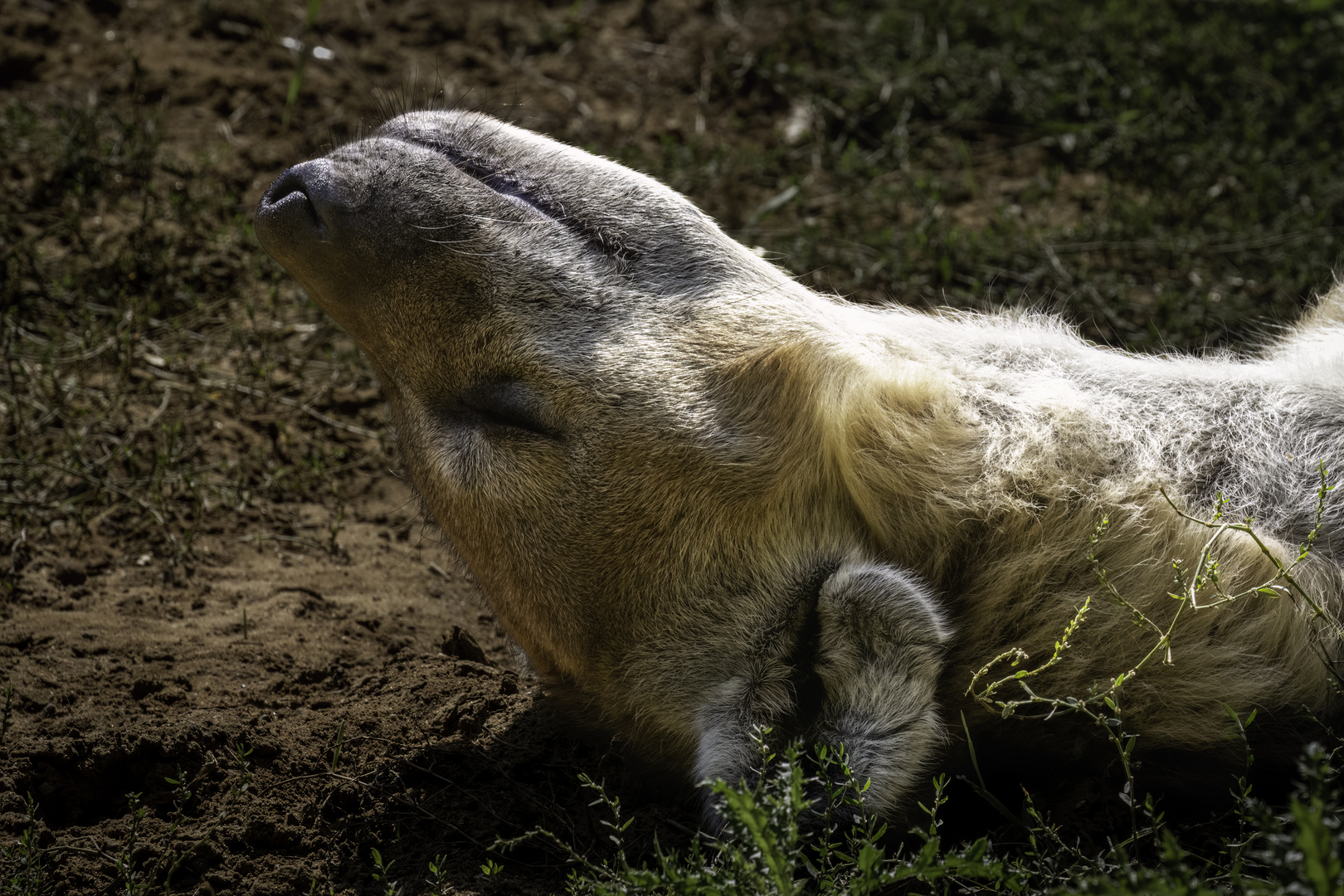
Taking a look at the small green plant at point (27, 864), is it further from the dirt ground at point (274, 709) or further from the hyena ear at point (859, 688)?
the hyena ear at point (859, 688)

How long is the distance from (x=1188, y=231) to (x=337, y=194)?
12.5 ft

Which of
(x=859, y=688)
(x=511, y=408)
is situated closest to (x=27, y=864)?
(x=511, y=408)

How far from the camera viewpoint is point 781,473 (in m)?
2.50

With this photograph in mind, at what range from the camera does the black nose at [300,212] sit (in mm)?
2752

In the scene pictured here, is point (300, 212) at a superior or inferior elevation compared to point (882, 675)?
superior

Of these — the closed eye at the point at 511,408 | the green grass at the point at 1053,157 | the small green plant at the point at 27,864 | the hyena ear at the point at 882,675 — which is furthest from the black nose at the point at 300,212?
the green grass at the point at 1053,157

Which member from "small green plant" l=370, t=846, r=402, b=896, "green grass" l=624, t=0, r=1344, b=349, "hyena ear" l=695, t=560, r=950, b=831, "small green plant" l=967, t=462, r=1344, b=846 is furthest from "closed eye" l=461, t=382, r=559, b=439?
"green grass" l=624, t=0, r=1344, b=349

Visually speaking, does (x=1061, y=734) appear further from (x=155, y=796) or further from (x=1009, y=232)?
(x=1009, y=232)

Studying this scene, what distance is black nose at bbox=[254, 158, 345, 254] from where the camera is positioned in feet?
9.03

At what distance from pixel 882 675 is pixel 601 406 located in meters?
0.88

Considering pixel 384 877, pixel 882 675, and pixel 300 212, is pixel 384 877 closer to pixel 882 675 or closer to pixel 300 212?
pixel 882 675

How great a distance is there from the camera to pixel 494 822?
2656 mm

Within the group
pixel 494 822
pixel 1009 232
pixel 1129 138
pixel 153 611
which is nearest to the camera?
pixel 494 822

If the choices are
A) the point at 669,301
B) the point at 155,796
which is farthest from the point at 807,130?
the point at 155,796
